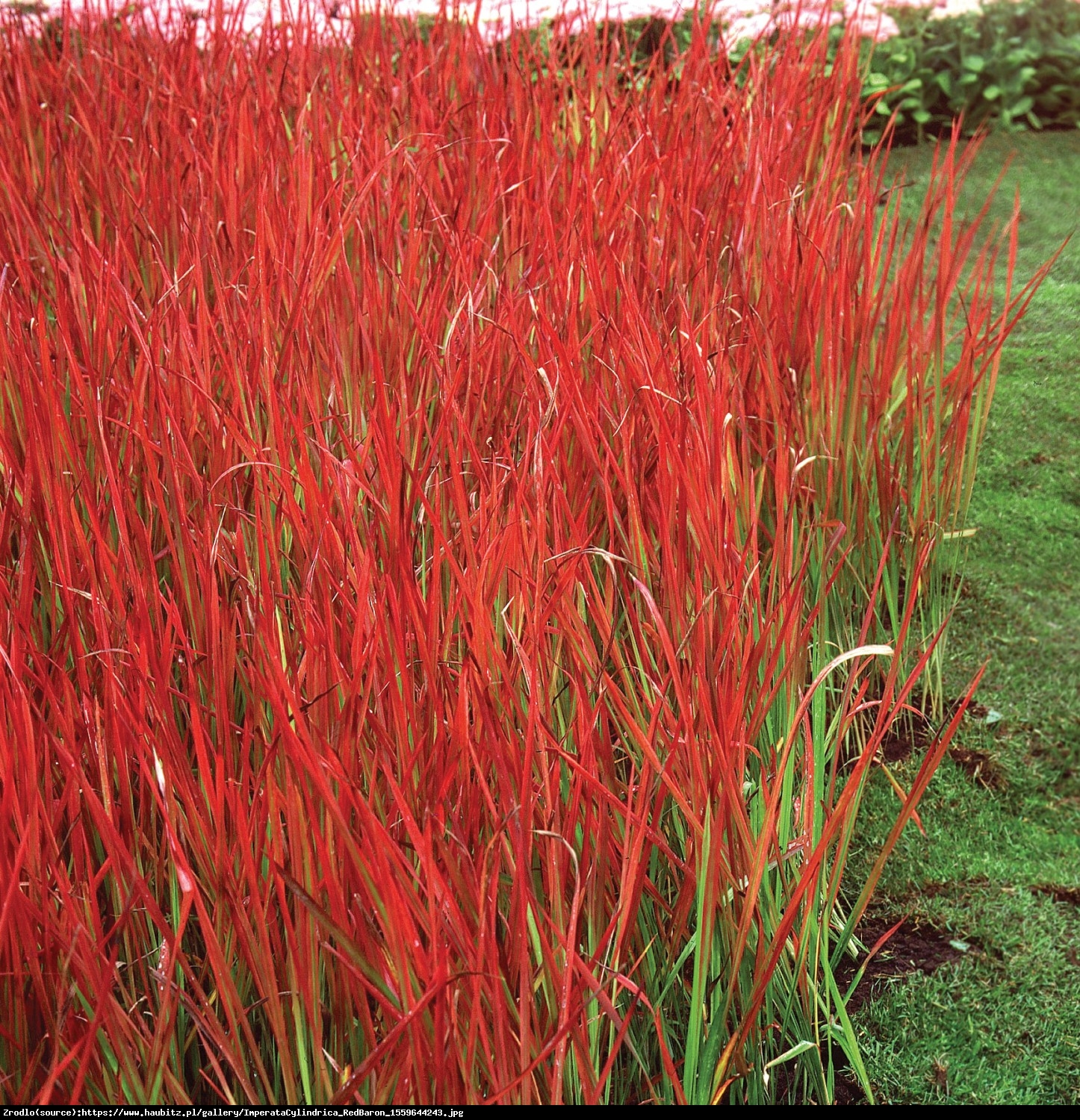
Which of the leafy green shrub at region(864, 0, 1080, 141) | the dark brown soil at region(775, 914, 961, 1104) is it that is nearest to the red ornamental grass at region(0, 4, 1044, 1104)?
Result: the dark brown soil at region(775, 914, 961, 1104)

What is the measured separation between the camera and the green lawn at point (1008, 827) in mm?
1174

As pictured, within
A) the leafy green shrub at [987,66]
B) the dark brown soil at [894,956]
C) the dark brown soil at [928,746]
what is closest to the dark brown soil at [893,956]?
the dark brown soil at [894,956]

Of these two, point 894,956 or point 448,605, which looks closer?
point 448,605

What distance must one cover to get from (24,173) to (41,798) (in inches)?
A: 61.2

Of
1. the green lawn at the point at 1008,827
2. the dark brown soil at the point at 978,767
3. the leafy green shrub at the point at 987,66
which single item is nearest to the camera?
the green lawn at the point at 1008,827

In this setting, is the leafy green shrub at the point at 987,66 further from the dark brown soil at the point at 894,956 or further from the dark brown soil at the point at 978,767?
the dark brown soil at the point at 894,956

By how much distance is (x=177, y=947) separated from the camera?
2.64ft

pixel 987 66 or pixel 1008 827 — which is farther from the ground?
pixel 987 66

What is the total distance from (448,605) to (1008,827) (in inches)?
31.6

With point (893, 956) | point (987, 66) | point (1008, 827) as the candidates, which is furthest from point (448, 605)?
point (987, 66)

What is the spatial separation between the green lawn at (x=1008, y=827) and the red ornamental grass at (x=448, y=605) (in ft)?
0.28

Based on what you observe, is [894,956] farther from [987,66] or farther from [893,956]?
[987,66]

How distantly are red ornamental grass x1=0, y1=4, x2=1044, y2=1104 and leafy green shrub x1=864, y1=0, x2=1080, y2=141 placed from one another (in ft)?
7.45

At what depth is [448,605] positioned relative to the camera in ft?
3.73
